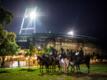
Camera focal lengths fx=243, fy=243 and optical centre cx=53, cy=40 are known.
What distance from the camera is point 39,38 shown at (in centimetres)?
6962

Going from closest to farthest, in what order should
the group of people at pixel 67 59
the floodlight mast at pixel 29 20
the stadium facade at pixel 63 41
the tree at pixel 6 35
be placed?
the group of people at pixel 67 59, the tree at pixel 6 35, the stadium facade at pixel 63 41, the floodlight mast at pixel 29 20

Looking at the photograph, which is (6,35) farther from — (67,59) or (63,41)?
(63,41)

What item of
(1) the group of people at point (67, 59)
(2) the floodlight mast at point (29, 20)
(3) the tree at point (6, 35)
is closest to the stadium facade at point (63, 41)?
(2) the floodlight mast at point (29, 20)

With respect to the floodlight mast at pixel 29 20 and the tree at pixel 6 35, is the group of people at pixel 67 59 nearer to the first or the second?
the tree at pixel 6 35

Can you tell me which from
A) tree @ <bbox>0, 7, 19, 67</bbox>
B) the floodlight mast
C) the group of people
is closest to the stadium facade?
the floodlight mast

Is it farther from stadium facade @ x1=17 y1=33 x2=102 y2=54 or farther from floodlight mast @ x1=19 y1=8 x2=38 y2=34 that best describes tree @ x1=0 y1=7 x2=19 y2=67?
floodlight mast @ x1=19 y1=8 x2=38 y2=34

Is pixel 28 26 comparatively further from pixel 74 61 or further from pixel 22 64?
pixel 74 61

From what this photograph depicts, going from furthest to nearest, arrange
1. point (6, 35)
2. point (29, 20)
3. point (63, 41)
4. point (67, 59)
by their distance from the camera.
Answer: point (29, 20), point (63, 41), point (6, 35), point (67, 59)

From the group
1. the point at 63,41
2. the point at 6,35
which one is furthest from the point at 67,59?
the point at 63,41

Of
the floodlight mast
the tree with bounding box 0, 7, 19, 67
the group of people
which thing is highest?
the floodlight mast

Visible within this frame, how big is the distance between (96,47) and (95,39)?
12.9ft

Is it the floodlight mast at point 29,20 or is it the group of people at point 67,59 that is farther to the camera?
the floodlight mast at point 29,20

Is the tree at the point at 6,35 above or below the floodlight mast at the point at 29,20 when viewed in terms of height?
below

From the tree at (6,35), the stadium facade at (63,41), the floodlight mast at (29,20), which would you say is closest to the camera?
the tree at (6,35)
